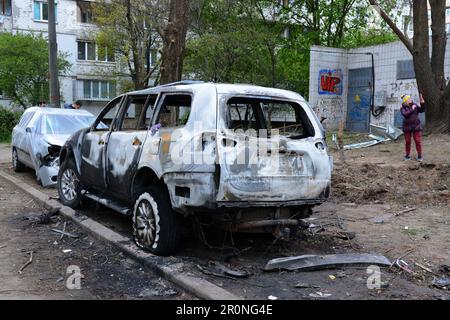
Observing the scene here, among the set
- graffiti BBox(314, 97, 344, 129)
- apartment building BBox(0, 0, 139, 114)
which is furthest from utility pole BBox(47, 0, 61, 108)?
apartment building BBox(0, 0, 139, 114)

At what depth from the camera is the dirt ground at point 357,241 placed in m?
4.30

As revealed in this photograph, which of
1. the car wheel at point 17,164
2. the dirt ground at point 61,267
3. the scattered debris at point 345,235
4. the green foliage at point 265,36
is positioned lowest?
the dirt ground at point 61,267

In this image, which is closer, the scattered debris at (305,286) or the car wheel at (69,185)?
the scattered debris at (305,286)

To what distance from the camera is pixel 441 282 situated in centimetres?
445

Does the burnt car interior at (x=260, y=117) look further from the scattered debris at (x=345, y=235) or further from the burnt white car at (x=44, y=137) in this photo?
the burnt white car at (x=44, y=137)

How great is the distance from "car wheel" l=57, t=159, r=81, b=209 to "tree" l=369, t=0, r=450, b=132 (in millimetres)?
10560

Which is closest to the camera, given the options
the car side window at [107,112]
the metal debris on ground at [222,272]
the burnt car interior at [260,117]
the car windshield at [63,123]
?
the metal debris on ground at [222,272]

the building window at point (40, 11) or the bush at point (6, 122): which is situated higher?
the building window at point (40, 11)

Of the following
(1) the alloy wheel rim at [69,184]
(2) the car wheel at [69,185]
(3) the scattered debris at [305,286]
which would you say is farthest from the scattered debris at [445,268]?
(1) the alloy wheel rim at [69,184]

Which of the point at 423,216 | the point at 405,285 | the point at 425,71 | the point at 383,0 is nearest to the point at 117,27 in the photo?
the point at 383,0

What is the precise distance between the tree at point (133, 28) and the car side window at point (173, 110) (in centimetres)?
1807

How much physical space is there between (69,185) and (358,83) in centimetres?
1518

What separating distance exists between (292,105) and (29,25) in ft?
110

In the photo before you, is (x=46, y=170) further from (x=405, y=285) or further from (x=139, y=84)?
(x=139, y=84)
